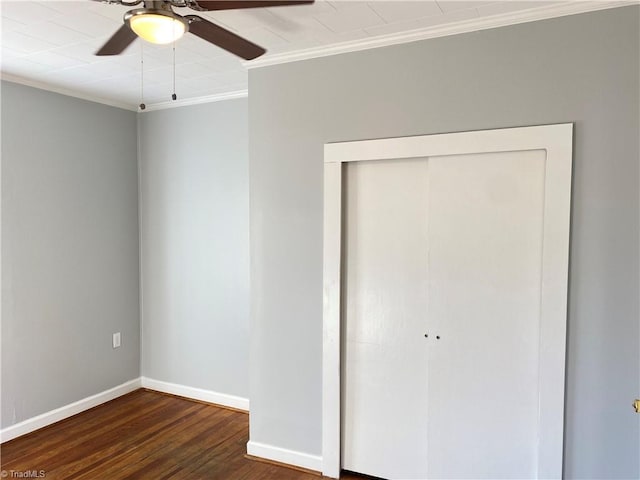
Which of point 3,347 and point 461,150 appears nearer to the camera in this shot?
point 461,150

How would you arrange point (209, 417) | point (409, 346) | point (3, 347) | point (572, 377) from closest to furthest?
point (572, 377)
point (409, 346)
point (3, 347)
point (209, 417)

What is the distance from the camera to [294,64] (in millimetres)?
2727

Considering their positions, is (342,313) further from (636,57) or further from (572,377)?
(636,57)

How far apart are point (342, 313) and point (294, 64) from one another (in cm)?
153

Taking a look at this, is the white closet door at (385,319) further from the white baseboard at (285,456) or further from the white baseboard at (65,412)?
the white baseboard at (65,412)

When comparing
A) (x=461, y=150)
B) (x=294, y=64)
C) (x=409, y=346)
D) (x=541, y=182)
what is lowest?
(x=409, y=346)

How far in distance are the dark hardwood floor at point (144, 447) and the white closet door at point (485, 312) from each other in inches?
30.9

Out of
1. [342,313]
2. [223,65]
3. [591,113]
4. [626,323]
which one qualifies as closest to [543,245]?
[626,323]

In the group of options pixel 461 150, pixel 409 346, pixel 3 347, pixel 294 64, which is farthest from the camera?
pixel 3 347

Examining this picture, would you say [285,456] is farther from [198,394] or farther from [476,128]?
[476,128]

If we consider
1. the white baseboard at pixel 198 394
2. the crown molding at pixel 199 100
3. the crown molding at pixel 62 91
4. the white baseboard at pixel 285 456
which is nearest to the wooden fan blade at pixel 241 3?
the crown molding at pixel 199 100

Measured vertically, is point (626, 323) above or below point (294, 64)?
below

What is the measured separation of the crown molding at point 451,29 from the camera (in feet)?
6.69

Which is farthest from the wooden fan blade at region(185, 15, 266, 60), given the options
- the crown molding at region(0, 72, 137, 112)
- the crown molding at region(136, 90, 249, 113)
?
the crown molding at region(0, 72, 137, 112)
